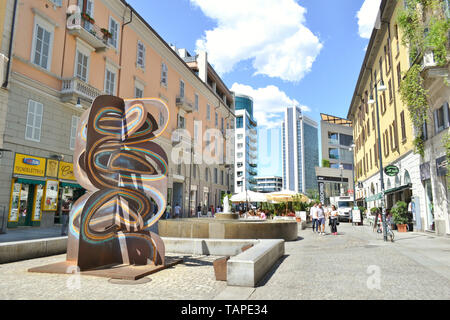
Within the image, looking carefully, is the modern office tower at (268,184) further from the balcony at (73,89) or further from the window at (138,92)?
the balcony at (73,89)

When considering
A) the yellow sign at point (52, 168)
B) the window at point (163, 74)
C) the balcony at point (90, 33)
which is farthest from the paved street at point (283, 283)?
the window at point (163, 74)

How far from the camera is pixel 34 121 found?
17.9 m

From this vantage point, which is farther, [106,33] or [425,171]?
[106,33]

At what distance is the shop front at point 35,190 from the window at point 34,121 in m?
1.11

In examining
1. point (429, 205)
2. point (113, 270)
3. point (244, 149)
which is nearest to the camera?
point (113, 270)

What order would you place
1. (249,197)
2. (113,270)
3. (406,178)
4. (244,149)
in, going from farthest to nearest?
(244,149), (249,197), (406,178), (113,270)

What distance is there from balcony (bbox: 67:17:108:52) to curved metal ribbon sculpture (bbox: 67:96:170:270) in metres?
14.2

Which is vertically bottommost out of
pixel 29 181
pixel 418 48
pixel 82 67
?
pixel 29 181

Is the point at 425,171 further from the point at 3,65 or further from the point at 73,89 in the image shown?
the point at 3,65

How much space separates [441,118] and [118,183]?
635 inches

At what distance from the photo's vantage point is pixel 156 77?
3133 centimetres

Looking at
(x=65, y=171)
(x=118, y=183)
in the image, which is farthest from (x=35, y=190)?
(x=118, y=183)
